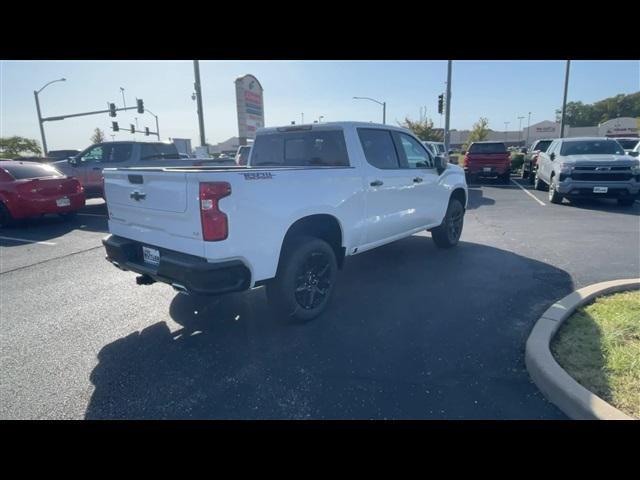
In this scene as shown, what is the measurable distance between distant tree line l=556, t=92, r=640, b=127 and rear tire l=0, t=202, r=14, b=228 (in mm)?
110103

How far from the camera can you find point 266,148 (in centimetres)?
516

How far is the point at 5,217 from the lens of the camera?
353 inches

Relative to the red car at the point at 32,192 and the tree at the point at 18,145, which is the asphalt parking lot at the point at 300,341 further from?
the tree at the point at 18,145

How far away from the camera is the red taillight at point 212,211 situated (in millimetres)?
2994

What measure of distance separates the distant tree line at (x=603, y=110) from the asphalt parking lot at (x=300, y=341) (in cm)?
10803

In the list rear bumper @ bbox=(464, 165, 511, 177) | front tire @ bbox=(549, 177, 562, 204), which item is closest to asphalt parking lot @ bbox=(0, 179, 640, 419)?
front tire @ bbox=(549, 177, 562, 204)

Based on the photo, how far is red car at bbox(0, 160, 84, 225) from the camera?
8.75m

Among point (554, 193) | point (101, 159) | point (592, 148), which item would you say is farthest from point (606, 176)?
point (101, 159)

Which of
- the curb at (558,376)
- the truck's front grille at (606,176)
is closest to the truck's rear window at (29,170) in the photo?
the curb at (558,376)
